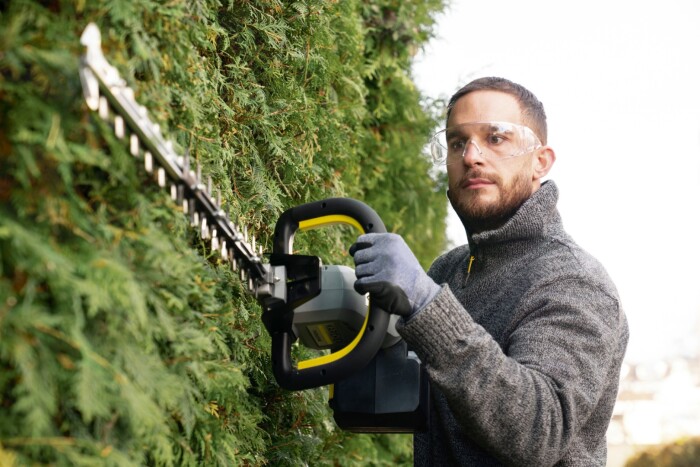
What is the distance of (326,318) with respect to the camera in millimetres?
2066

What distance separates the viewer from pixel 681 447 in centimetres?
663

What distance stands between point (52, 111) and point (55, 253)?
0.22 meters

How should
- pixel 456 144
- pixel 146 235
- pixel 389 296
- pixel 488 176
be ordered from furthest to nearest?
pixel 456 144
pixel 488 176
pixel 389 296
pixel 146 235

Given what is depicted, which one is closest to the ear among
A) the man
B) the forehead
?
the man

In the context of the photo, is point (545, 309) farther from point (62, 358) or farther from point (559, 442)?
point (62, 358)

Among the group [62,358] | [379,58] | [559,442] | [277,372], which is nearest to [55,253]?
[62,358]

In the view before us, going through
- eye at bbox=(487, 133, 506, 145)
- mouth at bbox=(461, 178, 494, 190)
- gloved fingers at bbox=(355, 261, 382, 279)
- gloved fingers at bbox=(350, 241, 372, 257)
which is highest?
eye at bbox=(487, 133, 506, 145)

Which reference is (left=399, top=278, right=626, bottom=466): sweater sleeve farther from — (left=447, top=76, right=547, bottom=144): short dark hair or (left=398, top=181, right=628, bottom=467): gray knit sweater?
(left=447, top=76, right=547, bottom=144): short dark hair

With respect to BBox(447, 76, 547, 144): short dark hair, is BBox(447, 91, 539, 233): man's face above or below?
below

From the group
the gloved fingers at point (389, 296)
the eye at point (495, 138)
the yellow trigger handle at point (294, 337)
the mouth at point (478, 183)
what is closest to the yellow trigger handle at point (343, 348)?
the yellow trigger handle at point (294, 337)

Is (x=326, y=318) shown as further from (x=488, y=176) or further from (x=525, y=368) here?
(x=488, y=176)

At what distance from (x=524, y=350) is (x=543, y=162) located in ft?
2.89

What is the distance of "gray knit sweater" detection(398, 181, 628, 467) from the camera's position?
1.84 m

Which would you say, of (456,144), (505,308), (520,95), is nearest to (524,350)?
(505,308)
